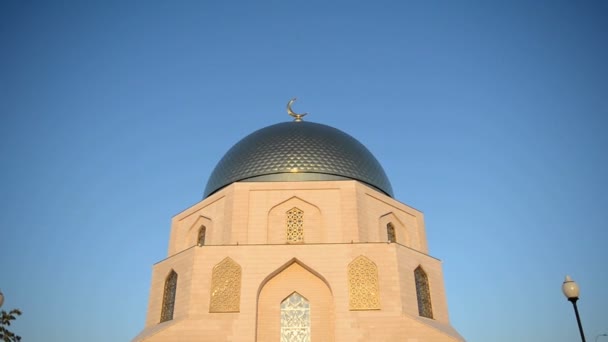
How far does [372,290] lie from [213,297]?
4132 mm

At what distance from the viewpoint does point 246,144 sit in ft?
55.2

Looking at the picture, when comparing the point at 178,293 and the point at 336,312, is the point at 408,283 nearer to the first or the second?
the point at 336,312

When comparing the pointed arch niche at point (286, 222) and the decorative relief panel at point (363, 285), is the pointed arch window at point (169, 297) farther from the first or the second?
the decorative relief panel at point (363, 285)

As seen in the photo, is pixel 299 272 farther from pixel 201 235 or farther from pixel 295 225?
pixel 201 235

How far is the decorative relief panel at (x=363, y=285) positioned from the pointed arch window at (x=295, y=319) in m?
1.28

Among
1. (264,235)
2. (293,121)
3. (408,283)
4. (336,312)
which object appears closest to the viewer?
(336,312)

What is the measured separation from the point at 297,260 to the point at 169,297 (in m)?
3.94

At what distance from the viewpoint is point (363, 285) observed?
488 inches

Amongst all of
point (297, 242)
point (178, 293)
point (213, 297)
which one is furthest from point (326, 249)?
point (178, 293)

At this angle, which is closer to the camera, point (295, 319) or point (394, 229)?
point (295, 319)

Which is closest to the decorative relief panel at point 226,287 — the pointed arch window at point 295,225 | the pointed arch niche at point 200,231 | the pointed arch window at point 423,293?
the pointed arch window at point 295,225

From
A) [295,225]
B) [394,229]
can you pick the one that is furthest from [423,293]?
[295,225]

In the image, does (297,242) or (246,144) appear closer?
(297,242)

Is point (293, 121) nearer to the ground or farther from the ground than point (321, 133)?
farther from the ground
